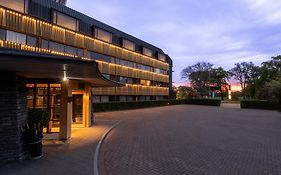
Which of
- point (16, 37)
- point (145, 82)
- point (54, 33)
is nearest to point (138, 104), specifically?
point (145, 82)

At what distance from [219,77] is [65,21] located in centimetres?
6064

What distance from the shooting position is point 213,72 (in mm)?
79312

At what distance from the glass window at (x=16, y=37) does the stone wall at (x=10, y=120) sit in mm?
16603

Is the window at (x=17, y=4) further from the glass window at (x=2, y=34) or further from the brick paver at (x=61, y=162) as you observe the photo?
the brick paver at (x=61, y=162)

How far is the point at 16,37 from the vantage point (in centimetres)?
2339

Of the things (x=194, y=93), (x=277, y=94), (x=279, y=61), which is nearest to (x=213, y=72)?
(x=194, y=93)

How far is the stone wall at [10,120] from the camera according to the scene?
8156 millimetres

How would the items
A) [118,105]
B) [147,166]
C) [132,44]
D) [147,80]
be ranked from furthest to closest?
[147,80], [132,44], [118,105], [147,166]

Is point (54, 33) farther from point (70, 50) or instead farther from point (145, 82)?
point (145, 82)

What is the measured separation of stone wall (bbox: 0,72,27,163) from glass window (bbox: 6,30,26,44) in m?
16.6

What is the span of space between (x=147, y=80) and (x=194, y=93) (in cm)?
2086

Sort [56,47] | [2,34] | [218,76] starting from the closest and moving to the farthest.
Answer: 1. [2,34]
2. [56,47]
3. [218,76]

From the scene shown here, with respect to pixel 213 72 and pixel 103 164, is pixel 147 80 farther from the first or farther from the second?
pixel 103 164

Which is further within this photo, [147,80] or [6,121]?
[147,80]
